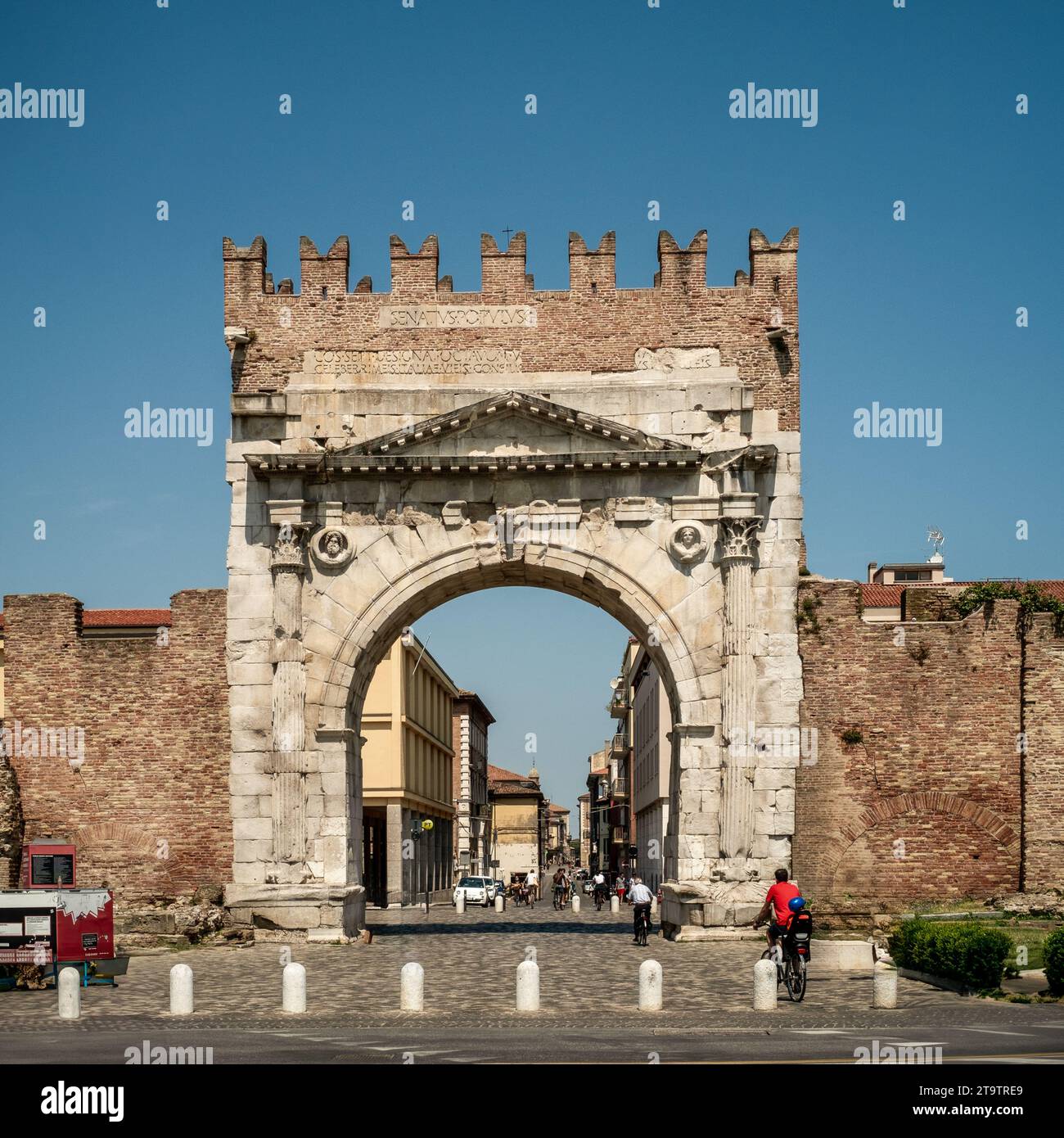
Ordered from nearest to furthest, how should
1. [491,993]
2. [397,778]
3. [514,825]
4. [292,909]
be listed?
[491,993] → [292,909] → [397,778] → [514,825]

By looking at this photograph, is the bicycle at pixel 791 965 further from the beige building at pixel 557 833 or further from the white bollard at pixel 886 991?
the beige building at pixel 557 833

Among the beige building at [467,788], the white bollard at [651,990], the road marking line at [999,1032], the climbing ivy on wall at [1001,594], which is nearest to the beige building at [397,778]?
the beige building at [467,788]

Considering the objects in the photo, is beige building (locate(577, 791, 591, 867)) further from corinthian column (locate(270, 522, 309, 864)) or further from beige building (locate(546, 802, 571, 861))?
corinthian column (locate(270, 522, 309, 864))

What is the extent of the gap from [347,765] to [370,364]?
23.1 ft

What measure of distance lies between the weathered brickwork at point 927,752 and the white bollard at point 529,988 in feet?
38.8

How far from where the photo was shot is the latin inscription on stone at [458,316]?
27.9 m

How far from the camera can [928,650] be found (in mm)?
27281

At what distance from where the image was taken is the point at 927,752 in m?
27.2

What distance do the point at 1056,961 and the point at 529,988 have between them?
219 inches

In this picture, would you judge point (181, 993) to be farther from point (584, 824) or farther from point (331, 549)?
point (584, 824)

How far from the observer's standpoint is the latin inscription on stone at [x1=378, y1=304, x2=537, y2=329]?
27.9 metres

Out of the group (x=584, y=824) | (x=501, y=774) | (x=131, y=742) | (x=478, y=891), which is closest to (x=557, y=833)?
(x=584, y=824)
